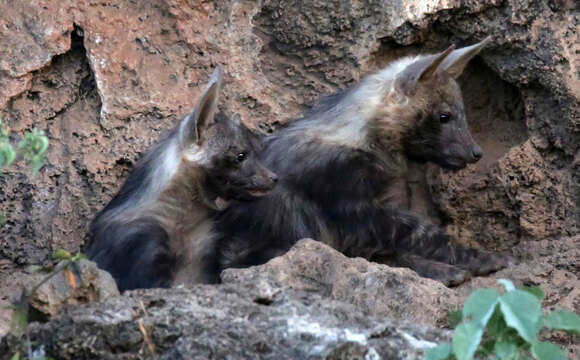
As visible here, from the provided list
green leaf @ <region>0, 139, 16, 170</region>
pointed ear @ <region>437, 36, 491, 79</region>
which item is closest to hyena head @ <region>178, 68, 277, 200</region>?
pointed ear @ <region>437, 36, 491, 79</region>

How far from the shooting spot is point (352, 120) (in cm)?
673

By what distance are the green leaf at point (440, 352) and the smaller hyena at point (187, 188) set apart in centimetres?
275

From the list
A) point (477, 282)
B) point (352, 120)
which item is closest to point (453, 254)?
point (477, 282)

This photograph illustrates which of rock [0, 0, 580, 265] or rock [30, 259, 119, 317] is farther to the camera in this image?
rock [0, 0, 580, 265]

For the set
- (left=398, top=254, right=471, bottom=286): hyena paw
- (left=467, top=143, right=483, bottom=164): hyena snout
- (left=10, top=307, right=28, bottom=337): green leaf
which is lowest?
(left=398, top=254, right=471, bottom=286): hyena paw

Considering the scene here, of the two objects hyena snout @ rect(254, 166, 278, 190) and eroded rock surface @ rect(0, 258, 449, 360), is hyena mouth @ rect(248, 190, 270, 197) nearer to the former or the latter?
hyena snout @ rect(254, 166, 278, 190)

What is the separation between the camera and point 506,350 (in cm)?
348

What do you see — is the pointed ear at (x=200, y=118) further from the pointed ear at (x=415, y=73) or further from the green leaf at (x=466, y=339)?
the green leaf at (x=466, y=339)

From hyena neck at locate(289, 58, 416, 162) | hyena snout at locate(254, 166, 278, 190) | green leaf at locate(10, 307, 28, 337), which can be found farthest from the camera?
hyena neck at locate(289, 58, 416, 162)

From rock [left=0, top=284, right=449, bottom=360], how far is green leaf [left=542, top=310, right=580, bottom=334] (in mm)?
488

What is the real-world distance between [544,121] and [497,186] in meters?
0.55

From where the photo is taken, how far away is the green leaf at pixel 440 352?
3.49 metres

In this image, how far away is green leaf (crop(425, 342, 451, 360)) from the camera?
11.5 feet

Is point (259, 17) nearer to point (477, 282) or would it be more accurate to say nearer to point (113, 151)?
point (113, 151)
